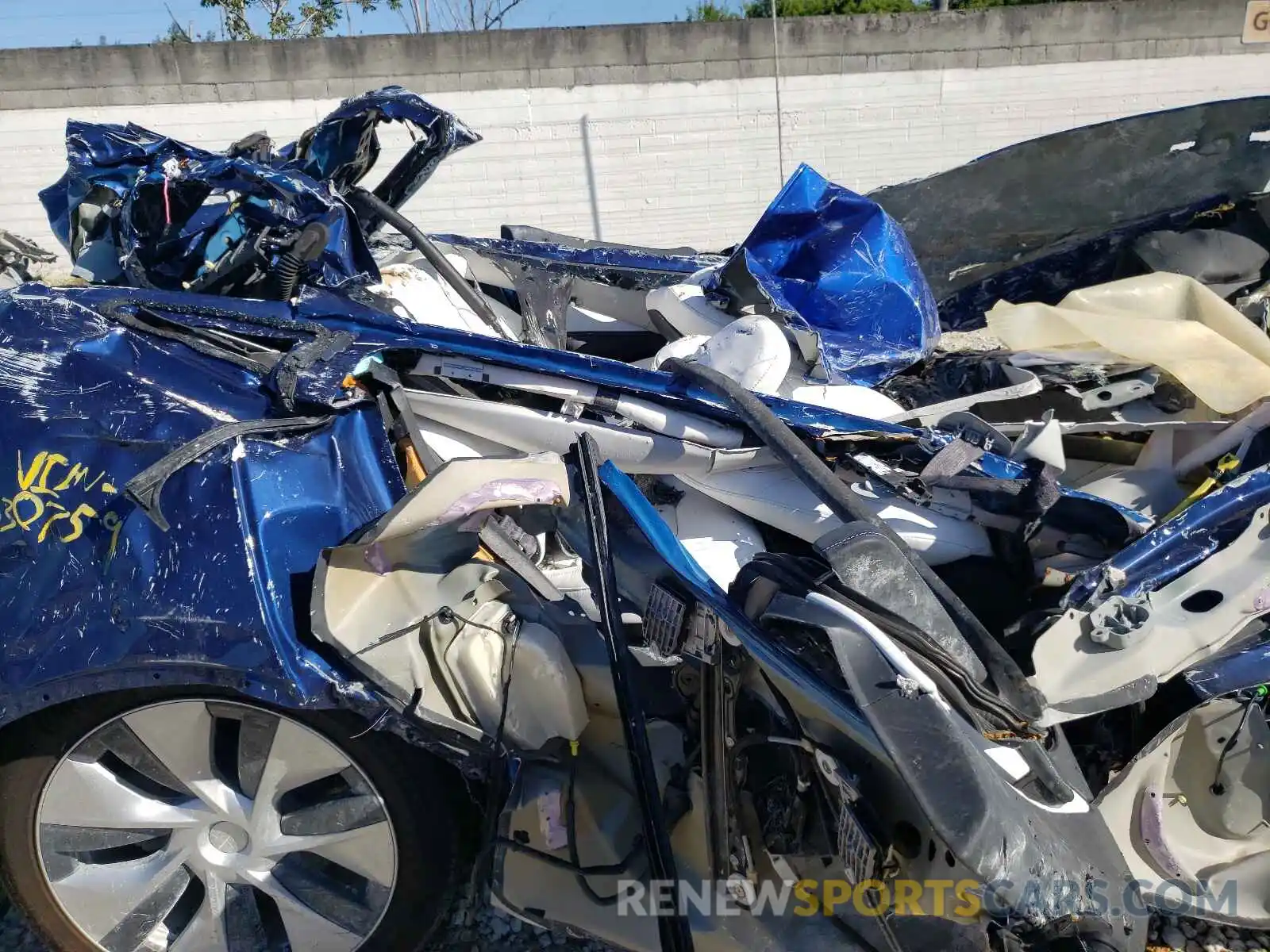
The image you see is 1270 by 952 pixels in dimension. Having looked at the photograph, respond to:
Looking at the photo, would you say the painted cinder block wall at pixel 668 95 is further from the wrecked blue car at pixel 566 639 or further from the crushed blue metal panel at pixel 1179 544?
the crushed blue metal panel at pixel 1179 544

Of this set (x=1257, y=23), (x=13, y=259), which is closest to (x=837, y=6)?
(x=1257, y=23)

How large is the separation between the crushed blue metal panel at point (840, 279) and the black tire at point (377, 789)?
1.53m

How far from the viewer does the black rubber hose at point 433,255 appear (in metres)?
2.86

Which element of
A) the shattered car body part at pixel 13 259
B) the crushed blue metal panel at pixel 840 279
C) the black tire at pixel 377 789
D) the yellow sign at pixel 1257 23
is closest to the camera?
the black tire at pixel 377 789

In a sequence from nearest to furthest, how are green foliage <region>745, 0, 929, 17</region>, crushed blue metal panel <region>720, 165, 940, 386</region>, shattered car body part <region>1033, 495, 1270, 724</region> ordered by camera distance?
shattered car body part <region>1033, 495, 1270, 724</region> < crushed blue metal panel <region>720, 165, 940, 386</region> < green foliage <region>745, 0, 929, 17</region>

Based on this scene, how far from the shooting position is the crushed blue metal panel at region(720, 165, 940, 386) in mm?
2771

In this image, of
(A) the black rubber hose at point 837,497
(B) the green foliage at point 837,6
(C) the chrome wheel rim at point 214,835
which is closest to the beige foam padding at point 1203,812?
(A) the black rubber hose at point 837,497

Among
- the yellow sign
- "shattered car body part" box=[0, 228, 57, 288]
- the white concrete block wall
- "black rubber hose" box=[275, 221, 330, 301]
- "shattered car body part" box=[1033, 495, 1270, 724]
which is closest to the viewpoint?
"shattered car body part" box=[1033, 495, 1270, 724]

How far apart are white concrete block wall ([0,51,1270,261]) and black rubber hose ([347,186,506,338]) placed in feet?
19.5

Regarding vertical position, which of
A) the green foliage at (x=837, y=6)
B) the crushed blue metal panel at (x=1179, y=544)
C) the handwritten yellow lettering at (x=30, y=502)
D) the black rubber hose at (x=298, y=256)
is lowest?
the crushed blue metal panel at (x=1179, y=544)

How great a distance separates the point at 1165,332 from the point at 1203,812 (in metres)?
1.37

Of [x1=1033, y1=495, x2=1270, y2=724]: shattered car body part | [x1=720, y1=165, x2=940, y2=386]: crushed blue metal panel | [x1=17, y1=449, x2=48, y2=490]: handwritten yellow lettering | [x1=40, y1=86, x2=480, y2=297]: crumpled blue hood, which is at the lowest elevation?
[x1=1033, y1=495, x2=1270, y2=724]: shattered car body part

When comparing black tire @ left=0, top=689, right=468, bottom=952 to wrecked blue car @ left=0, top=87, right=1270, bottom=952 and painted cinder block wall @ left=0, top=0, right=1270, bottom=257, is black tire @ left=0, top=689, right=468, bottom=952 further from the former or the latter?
painted cinder block wall @ left=0, top=0, right=1270, bottom=257

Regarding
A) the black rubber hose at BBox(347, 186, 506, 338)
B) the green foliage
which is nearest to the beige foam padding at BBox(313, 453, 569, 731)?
the black rubber hose at BBox(347, 186, 506, 338)
